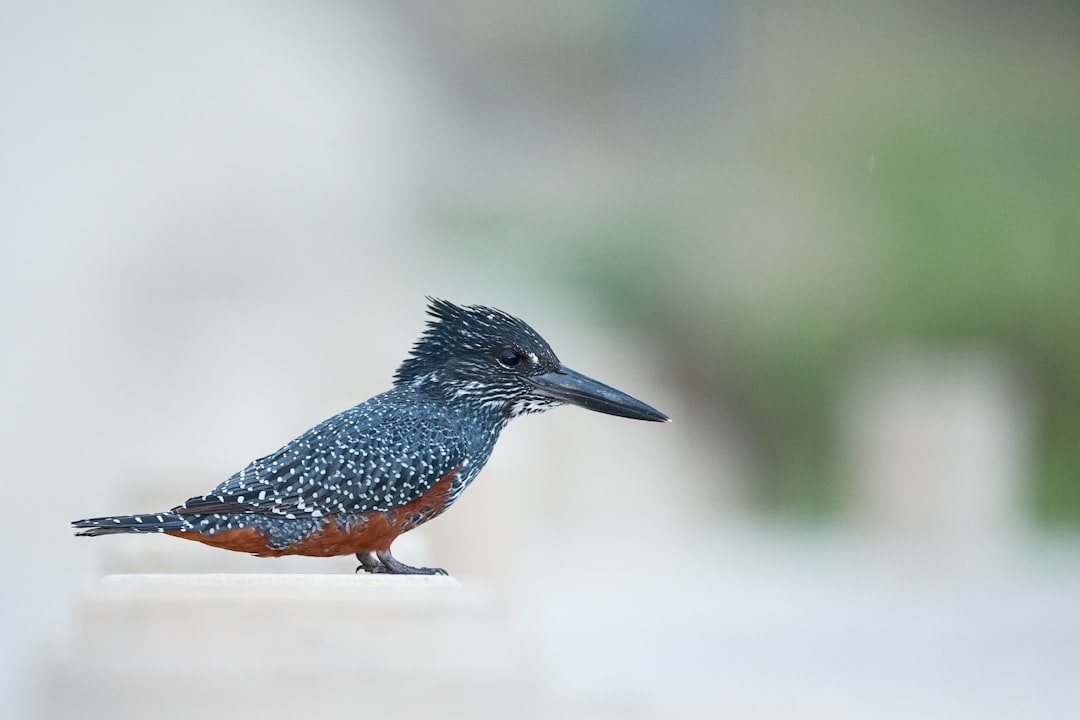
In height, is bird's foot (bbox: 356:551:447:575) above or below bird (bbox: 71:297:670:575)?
below

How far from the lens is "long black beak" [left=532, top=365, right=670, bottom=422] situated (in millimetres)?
4188

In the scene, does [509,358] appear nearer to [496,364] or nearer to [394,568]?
[496,364]

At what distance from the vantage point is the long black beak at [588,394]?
4.19 metres

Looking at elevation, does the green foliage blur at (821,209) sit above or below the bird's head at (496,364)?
above

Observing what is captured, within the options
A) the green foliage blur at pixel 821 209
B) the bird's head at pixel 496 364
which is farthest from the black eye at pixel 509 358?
the green foliage blur at pixel 821 209

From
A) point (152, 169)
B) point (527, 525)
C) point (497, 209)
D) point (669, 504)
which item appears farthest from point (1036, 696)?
point (497, 209)

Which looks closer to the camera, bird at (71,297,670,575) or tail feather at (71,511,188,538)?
tail feather at (71,511,188,538)

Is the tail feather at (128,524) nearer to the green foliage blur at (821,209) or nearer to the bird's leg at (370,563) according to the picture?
the bird's leg at (370,563)

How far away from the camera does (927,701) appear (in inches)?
→ 436

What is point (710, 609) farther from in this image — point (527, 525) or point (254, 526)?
point (254, 526)

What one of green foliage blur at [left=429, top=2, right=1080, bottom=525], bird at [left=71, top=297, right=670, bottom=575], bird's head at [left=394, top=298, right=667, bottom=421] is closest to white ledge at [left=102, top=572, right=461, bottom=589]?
bird at [left=71, top=297, right=670, bottom=575]

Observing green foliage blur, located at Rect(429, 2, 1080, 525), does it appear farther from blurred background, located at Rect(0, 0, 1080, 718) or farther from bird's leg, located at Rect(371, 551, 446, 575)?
bird's leg, located at Rect(371, 551, 446, 575)

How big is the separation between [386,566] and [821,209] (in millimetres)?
35047

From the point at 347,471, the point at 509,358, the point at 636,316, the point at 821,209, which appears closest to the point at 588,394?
the point at 509,358
